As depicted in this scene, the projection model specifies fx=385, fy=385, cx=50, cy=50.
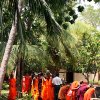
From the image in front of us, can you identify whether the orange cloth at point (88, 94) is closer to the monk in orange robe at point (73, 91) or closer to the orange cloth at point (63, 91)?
the monk in orange robe at point (73, 91)

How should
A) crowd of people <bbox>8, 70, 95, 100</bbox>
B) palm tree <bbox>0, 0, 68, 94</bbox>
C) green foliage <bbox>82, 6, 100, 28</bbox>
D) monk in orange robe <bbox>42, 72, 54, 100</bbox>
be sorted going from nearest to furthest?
1. palm tree <bbox>0, 0, 68, 94</bbox>
2. crowd of people <bbox>8, 70, 95, 100</bbox>
3. monk in orange robe <bbox>42, 72, 54, 100</bbox>
4. green foliage <bbox>82, 6, 100, 28</bbox>

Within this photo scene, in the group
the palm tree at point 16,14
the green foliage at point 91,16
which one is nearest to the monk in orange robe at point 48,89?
the palm tree at point 16,14

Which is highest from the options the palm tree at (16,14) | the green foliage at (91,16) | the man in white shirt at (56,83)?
the green foliage at (91,16)

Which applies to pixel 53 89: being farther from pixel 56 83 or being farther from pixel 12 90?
pixel 12 90

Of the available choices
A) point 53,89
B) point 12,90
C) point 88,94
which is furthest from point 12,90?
point 88,94

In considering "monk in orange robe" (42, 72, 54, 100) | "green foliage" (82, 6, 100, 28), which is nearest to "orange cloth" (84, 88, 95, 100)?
"monk in orange robe" (42, 72, 54, 100)

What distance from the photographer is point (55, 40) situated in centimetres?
1520

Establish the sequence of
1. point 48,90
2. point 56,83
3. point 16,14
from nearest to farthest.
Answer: point 16,14
point 56,83
point 48,90

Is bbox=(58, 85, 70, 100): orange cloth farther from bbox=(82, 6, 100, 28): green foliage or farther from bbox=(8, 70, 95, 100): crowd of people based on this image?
bbox=(82, 6, 100, 28): green foliage

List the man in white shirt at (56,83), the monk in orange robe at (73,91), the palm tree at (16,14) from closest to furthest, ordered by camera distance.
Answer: the palm tree at (16,14), the monk in orange robe at (73,91), the man in white shirt at (56,83)

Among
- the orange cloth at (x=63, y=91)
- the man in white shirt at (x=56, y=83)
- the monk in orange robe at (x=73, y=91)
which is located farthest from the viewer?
the man in white shirt at (x=56, y=83)

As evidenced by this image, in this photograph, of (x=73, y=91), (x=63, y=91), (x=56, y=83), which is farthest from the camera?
(x=56, y=83)

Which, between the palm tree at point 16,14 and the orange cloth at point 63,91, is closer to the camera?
the palm tree at point 16,14

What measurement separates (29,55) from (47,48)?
5661 mm
